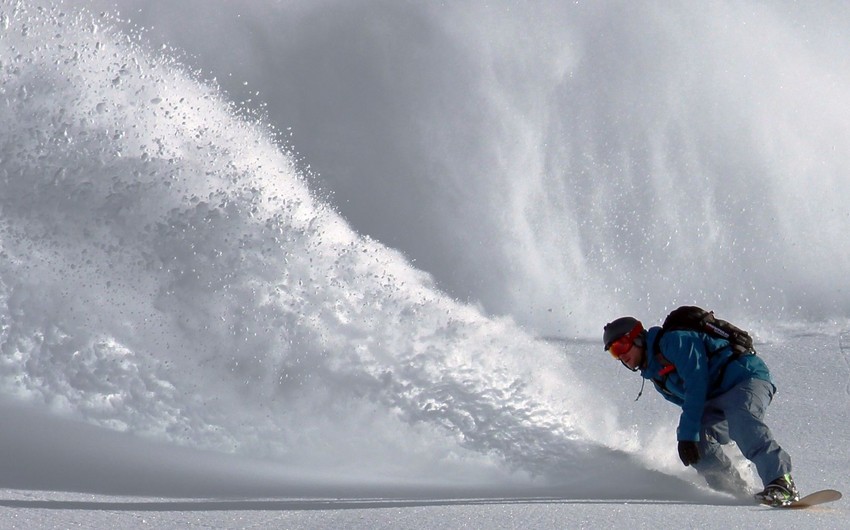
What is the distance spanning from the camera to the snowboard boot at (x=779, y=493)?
374cm

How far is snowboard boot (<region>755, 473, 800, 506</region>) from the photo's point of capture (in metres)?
3.74

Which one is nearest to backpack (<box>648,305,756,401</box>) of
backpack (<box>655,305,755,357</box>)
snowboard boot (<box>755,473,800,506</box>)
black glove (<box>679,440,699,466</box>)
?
backpack (<box>655,305,755,357</box>)

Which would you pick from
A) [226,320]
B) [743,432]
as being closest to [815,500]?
[743,432]

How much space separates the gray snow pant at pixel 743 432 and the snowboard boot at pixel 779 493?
0.02 m

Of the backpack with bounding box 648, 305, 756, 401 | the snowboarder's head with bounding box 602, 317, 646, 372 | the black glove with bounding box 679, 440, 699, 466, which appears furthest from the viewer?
the snowboarder's head with bounding box 602, 317, 646, 372

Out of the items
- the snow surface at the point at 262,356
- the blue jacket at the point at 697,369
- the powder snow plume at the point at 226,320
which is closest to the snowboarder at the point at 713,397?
the blue jacket at the point at 697,369

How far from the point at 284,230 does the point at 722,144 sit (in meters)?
7.53

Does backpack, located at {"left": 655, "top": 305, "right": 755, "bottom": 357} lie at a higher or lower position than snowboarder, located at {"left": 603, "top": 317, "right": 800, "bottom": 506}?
higher

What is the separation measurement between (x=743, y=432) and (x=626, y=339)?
2.12 feet

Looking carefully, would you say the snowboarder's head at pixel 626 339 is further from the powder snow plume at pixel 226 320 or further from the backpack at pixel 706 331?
the powder snow plume at pixel 226 320

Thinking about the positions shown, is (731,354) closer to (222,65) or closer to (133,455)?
(133,455)

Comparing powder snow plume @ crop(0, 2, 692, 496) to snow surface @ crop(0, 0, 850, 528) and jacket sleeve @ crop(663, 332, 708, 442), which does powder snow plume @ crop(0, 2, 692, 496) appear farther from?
jacket sleeve @ crop(663, 332, 708, 442)

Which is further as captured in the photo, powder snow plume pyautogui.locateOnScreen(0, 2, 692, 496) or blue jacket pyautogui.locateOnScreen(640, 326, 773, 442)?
powder snow plume pyautogui.locateOnScreen(0, 2, 692, 496)

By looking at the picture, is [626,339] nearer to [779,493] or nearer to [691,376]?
[691,376]
